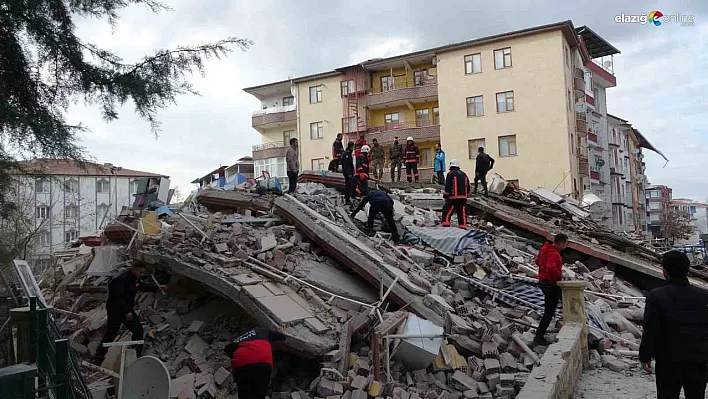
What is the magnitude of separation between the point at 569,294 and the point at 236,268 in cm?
501

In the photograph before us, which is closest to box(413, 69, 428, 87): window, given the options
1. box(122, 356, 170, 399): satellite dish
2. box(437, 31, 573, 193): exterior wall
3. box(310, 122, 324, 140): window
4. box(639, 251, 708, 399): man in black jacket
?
box(437, 31, 573, 193): exterior wall

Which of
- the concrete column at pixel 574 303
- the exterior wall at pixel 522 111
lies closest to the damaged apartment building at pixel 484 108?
the exterior wall at pixel 522 111

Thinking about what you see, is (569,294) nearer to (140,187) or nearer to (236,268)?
(236,268)

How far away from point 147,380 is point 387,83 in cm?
3451

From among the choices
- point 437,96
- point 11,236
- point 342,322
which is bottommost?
point 342,322

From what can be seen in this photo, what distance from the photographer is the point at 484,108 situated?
3331cm

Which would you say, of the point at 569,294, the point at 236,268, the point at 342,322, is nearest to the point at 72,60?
the point at 236,268

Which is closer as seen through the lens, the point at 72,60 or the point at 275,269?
the point at 72,60

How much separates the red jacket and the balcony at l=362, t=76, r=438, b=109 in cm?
2922

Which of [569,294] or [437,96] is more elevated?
[437,96]

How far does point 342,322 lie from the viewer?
8.05 metres

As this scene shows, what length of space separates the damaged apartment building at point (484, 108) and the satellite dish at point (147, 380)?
20.2 metres

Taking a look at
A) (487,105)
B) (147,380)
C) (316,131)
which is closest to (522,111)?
(487,105)

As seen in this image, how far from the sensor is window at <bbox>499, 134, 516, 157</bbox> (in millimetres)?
32562
